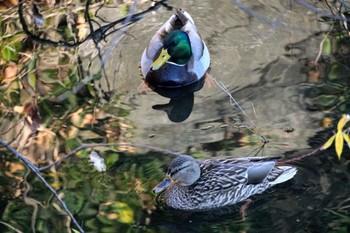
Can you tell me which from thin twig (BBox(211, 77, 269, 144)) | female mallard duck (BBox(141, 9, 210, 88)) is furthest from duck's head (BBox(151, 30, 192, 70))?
thin twig (BBox(211, 77, 269, 144))

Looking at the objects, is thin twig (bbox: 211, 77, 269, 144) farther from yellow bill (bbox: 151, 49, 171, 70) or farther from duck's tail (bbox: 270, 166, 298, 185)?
yellow bill (bbox: 151, 49, 171, 70)

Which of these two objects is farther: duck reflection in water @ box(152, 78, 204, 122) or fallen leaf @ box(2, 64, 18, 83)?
fallen leaf @ box(2, 64, 18, 83)

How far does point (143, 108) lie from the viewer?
6609mm

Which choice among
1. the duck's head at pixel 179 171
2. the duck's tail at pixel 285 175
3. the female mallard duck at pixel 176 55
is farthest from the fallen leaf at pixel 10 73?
the duck's tail at pixel 285 175

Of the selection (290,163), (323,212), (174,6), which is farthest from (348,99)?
(174,6)

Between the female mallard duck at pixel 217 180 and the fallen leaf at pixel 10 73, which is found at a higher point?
the female mallard duck at pixel 217 180

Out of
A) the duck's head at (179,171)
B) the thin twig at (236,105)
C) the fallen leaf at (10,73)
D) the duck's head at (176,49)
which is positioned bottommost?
the duck's head at (176,49)

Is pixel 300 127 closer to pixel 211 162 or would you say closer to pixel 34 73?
pixel 211 162

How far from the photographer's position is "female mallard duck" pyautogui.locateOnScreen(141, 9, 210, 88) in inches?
287

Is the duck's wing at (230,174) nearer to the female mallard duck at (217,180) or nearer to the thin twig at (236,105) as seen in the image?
the female mallard duck at (217,180)

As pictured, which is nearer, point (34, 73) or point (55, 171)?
point (55, 171)

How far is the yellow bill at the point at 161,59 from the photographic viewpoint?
7250 millimetres

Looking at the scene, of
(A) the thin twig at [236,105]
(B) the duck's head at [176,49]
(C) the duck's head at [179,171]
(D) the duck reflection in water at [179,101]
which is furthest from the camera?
(B) the duck's head at [176,49]

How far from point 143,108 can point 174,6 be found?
1719 millimetres
